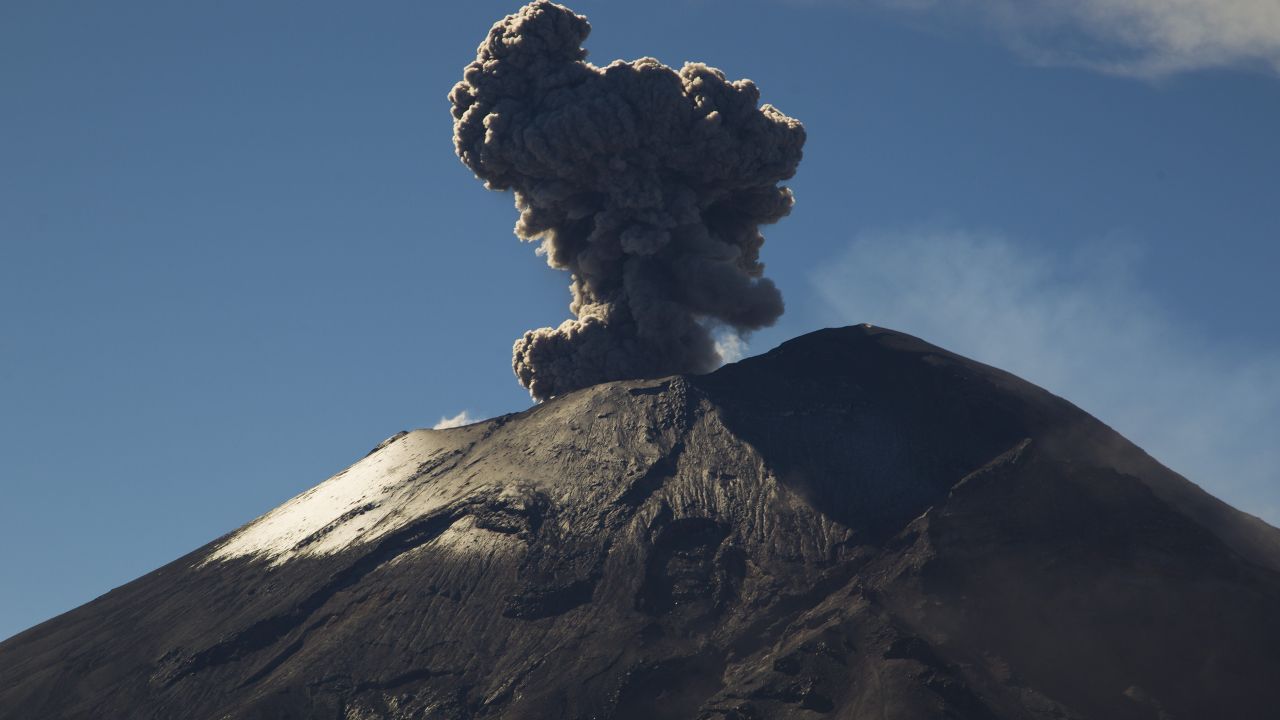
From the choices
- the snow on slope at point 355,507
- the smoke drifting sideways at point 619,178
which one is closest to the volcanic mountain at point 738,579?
the snow on slope at point 355,507

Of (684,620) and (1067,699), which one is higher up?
(684,620)

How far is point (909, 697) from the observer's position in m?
41.9

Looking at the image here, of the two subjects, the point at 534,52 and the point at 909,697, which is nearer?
the point at 909,697

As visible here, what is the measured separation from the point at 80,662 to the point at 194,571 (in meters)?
7.78

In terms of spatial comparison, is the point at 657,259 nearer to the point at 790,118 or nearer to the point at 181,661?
the point at 790,118

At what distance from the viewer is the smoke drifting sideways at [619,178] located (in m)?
68.2

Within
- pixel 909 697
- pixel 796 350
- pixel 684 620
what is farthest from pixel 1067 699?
pixel 796 350

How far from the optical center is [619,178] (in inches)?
2694


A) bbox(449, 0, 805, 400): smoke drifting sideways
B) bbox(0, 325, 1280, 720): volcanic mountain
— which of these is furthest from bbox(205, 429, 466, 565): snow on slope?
bbox(449, 0, 805, 400): smoke drifting sideways

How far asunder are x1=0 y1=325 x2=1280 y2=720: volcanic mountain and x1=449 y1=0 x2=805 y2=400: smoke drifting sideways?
16.8 ft

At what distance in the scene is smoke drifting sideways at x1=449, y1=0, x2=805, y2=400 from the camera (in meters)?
68.2

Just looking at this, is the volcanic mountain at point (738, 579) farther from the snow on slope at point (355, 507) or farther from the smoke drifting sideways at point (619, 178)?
the smoke drifting sideways at point (619, 178)

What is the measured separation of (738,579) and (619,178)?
79.4 feet

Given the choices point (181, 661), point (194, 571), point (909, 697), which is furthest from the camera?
point (194, 571)
